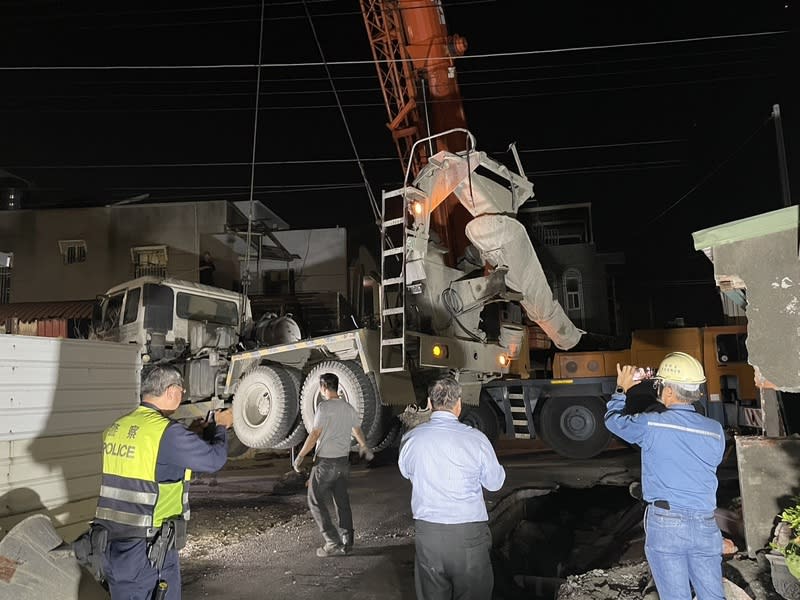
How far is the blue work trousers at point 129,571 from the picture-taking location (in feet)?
10.6

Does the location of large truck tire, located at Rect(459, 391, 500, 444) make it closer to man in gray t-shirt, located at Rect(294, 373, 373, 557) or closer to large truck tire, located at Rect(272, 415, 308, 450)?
large truck tire, located at Rect(272, 415, 308, 450)

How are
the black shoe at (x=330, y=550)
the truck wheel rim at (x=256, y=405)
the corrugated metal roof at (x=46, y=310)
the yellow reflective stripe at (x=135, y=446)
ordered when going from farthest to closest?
1. the corrugated metal roof at (x=46, y=310)
2. the truck wheel rim at (x=256, y=405)
3. the black shoe at (x=330, y=550)
4. the yellow reflective stripe at (x=135, y=446)

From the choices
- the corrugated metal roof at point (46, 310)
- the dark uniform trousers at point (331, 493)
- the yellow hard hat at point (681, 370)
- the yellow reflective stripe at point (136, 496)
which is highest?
the corrugated metal roof at point (46, 310)

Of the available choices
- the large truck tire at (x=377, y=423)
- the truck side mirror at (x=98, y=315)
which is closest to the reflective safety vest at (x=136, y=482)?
the large truck tire at (x=377, y=423)

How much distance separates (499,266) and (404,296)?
54.7 inches

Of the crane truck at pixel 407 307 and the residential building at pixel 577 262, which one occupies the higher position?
the residential building at pixel 577 262

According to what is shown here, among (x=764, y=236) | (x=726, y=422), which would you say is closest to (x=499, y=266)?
(x=764, y=236)

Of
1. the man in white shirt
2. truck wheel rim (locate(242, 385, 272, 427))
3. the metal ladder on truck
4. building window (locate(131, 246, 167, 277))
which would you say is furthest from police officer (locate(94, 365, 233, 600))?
building window (locate(131, 246, 167, 277))

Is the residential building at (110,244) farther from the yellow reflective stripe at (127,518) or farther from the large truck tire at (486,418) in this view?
the yellow reflective stripe at (127,518)

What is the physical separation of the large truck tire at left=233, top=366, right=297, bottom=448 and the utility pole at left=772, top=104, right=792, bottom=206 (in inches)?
448

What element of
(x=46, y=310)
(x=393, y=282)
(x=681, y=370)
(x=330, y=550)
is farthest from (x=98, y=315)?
(x=46, y=310)

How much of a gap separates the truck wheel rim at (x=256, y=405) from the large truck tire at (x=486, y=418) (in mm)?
5364

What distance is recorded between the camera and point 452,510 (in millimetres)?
3229

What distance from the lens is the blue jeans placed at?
3314 millimetres
